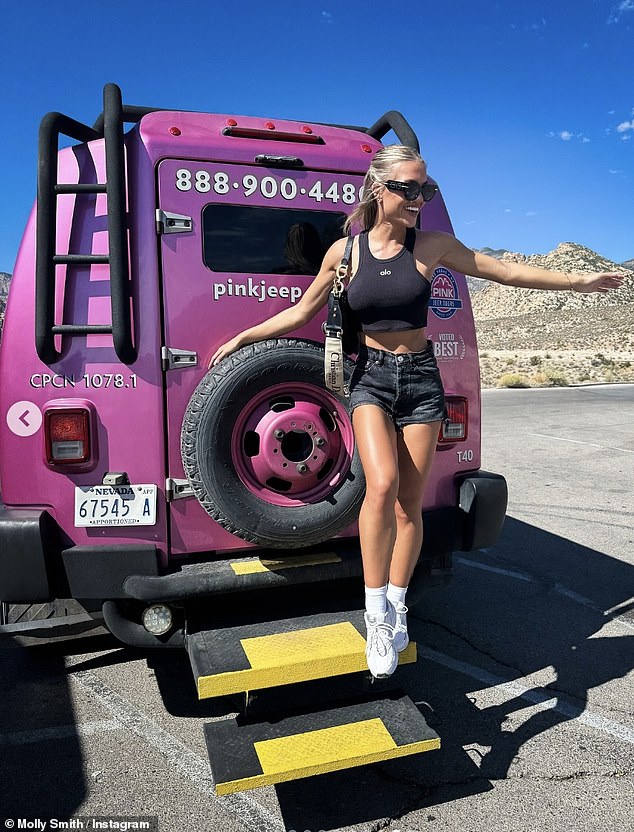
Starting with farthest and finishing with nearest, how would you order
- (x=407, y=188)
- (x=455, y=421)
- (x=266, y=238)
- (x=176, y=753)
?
(x=455, y=421) → (x=266, y=238) → (x=176, y=753) → (x=407, y=188)

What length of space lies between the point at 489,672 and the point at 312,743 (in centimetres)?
142

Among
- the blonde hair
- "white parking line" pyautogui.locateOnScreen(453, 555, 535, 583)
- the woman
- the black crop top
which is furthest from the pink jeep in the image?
"white parking line" pyautogui.locateOnScreen(453, 555, 535, 583)

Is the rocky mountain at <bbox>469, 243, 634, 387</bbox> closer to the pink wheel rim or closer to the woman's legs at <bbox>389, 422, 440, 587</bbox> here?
the woman's legs at <bbox>389, 422, 440, 587</bbox>

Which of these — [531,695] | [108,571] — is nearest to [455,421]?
[531,695]

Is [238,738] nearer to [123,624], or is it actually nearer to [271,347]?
[123,624]

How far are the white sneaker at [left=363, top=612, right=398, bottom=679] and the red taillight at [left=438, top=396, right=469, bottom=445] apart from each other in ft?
3.67

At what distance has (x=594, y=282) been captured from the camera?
3000mm

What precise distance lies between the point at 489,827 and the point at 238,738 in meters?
0.94

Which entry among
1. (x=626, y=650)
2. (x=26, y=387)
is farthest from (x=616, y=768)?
(x=26, y=387)

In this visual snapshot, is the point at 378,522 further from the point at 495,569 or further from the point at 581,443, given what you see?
the point at 581,443

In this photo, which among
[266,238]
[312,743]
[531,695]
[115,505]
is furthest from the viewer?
[531,695]

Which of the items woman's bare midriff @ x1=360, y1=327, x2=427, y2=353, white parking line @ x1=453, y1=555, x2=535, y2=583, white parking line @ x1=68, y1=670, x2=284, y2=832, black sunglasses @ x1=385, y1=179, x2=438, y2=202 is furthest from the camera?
white parking line @ x1=453, y1=555, x2=535, y2=583

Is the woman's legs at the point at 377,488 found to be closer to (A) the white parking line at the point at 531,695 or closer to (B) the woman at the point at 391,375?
(B) the woman at the point at 391,375

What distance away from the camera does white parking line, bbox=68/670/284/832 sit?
249cm
